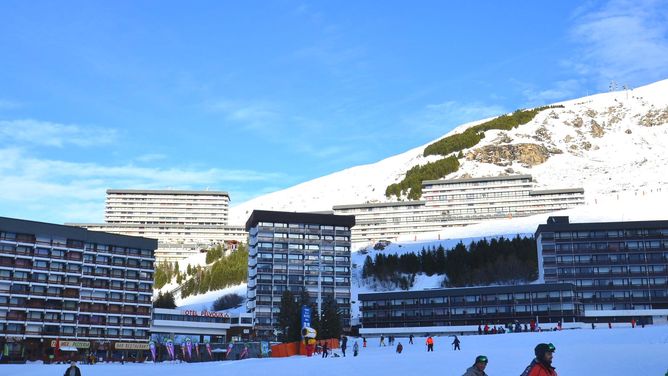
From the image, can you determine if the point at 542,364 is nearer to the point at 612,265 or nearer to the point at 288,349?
the point at 288,349

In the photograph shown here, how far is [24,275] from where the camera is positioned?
9562 cm

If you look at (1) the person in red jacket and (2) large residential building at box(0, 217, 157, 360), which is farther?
(2) large residential building at box(0, 217, 157, 360)

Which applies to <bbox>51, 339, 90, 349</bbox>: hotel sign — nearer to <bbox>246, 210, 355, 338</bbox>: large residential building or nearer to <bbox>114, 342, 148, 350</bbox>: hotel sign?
<bbox>114, 342, 148, 350</bbox>: hotel sign

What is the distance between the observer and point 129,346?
10044 cm

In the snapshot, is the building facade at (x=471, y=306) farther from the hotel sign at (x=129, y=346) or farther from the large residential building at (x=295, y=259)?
the hotel sign at (x=129, y=346)

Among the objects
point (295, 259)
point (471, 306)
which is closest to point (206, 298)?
point (295, 259)

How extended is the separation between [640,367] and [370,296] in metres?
84.5

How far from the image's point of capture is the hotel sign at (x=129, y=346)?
324 feet

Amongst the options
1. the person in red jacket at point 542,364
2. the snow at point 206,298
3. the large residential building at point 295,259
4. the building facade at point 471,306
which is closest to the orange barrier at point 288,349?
the person in red jacket at point 542,364

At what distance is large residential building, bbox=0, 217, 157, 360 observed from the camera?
307 feet

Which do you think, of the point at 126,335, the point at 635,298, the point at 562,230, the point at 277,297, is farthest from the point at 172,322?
the point at 635,298

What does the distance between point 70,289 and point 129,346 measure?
11494mm

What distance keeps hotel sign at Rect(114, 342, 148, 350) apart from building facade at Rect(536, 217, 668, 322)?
211 feet

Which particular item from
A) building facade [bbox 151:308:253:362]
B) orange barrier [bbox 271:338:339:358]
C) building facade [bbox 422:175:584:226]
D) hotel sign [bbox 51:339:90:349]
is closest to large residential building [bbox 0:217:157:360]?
hotel sign [bbox 51:339:90:349]
